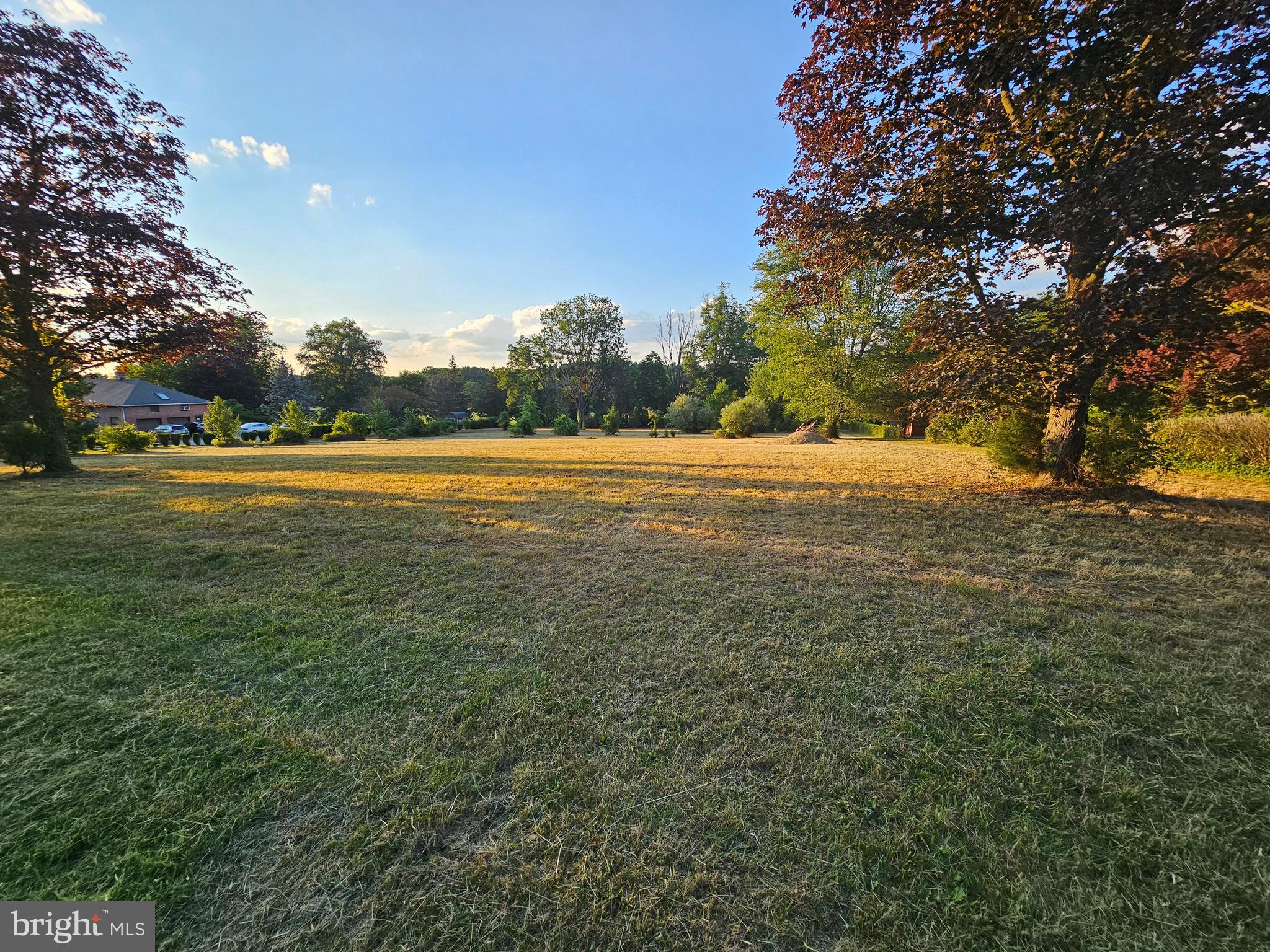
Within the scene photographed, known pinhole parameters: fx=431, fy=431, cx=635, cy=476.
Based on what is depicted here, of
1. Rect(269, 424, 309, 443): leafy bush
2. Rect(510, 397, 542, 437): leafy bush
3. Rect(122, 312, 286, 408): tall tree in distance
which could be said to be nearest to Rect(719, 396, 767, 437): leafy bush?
Rect(510, 397, 542, 437): leafy bush

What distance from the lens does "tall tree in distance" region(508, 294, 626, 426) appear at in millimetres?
41969

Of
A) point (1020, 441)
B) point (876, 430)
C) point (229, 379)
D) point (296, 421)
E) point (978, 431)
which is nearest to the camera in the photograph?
point (1020, 441)

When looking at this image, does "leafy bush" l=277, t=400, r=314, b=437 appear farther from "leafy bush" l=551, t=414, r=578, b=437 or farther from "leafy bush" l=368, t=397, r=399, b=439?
"leafy bush" l=551, t=414, r=578, b=437

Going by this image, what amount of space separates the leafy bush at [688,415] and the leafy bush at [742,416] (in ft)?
16.1

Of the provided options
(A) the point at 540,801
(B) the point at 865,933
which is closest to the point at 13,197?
(A) the point at 540,801

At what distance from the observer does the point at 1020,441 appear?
6.45 m

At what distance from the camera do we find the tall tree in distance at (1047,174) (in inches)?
144

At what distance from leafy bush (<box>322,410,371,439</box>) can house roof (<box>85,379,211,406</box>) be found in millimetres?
20368

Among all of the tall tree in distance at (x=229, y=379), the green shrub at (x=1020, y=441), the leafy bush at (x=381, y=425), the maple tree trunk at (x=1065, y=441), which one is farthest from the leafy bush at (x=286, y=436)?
the maple tree trunk at (x=1065, y=441)

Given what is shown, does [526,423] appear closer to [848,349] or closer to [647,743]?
[848,349]

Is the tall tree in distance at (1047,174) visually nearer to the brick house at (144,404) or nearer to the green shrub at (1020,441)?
the green shrub at (1020,441)

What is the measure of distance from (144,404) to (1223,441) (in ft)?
178

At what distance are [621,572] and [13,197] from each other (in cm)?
1177

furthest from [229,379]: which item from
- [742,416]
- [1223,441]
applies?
[1223,441]
